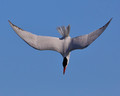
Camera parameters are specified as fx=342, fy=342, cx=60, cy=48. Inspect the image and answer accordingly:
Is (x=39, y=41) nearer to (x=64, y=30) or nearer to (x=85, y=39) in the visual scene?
(x=64, y=30)

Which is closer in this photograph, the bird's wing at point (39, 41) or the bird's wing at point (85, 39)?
the bird's wing at point (85, 39)

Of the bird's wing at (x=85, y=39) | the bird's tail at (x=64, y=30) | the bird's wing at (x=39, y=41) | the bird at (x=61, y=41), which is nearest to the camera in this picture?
the bird's wing at (x=85, y=39)

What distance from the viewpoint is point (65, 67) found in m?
18.8

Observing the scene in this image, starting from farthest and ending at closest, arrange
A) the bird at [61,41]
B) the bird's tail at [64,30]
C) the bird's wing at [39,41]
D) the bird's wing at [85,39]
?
1. the bird's tail at [64,30]
2. the bird's wing at [39,41]
3. the bird at [61,41]
4. the bird's wing at [85,39]

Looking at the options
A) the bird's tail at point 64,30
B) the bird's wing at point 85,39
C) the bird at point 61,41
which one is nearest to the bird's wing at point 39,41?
the bird at point 61,41

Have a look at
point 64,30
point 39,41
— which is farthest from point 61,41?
point 39,41

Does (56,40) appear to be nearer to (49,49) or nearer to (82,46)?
(49,49)

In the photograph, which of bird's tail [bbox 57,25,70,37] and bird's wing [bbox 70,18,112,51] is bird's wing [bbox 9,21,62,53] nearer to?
bird's tail [bbox 57,25,70,37]

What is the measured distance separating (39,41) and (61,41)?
119 cm

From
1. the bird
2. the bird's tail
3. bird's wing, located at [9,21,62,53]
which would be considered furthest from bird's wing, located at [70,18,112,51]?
bird's wing, located at [9,21,62,53]

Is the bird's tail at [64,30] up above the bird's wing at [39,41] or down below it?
above

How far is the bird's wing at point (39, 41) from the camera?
1747cm

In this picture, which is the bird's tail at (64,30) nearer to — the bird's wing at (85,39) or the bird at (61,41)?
the bird at (61,41)

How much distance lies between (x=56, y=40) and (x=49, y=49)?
0.64 metres
